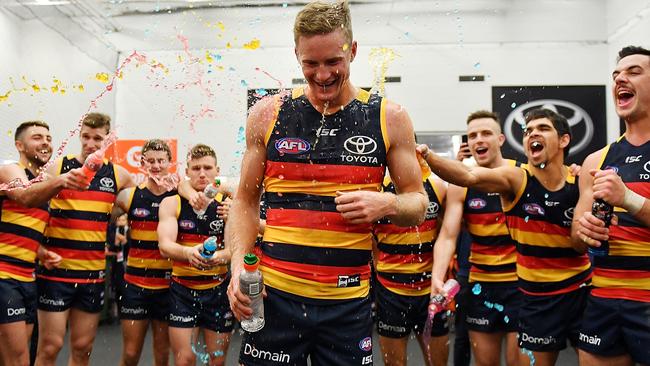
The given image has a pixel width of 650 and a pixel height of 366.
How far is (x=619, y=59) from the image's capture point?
2.96m

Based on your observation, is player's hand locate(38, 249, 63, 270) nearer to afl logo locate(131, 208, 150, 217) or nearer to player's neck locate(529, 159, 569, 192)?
afl logo locate(131, 208, 150, 217)

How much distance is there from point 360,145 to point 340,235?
1.13 ft

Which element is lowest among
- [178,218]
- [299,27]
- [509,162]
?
[178,218]

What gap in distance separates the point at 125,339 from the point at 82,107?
5775mm

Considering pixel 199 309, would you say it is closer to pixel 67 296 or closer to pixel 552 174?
pixel 67 296

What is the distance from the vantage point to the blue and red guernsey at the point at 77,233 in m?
4.25

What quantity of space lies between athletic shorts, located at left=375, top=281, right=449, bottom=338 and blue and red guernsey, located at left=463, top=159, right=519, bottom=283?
1.52 ft

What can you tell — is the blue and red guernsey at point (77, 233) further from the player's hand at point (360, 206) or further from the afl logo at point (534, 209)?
the afl logo at point (534, 209)

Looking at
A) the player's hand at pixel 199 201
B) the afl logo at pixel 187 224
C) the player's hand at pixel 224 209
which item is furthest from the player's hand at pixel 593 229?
the afl logo at pixel 187 224

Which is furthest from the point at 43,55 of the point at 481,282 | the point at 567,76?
the point at 567,76

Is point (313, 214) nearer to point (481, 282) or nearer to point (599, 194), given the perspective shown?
point (599, 194)

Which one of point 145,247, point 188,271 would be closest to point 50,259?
point 145,247

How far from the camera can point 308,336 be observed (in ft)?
6.60

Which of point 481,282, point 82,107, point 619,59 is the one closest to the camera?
point 619,59
